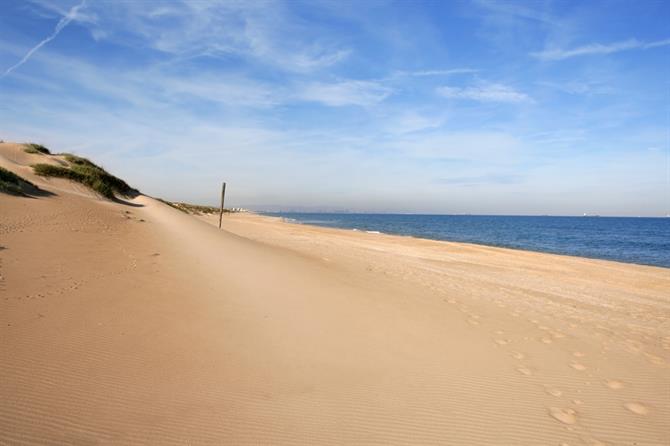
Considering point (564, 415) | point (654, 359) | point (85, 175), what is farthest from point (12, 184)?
point (654, 359)

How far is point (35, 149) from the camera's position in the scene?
23.9 m

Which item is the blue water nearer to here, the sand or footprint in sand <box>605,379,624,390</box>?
the sand

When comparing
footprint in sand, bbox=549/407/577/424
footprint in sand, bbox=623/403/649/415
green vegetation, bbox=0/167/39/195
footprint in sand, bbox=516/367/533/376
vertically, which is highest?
green vegetation, bbox=0/167/39/195

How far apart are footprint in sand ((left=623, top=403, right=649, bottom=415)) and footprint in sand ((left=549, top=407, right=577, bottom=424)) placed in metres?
0.76

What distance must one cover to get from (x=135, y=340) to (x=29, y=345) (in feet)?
2.85

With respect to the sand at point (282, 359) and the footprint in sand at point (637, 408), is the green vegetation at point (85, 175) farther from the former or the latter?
the footprint in sand at point (637, 408)

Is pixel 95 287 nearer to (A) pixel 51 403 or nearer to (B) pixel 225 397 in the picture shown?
(A) pixel 51 403

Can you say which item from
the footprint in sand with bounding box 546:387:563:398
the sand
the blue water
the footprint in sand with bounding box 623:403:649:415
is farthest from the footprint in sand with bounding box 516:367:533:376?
the blue water

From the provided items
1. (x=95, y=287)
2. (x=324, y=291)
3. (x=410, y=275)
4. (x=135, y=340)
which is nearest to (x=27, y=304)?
(x=95, y=287)

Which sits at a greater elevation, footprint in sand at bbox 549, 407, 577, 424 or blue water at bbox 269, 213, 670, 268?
blue water at bbox 269, 213, 670, 268

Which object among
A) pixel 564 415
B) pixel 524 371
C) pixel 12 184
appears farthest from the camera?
pixel 12 184

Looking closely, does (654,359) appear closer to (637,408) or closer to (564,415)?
(637,408)

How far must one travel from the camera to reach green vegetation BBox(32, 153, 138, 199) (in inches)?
787

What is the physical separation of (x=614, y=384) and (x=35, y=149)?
3022 centimetres
